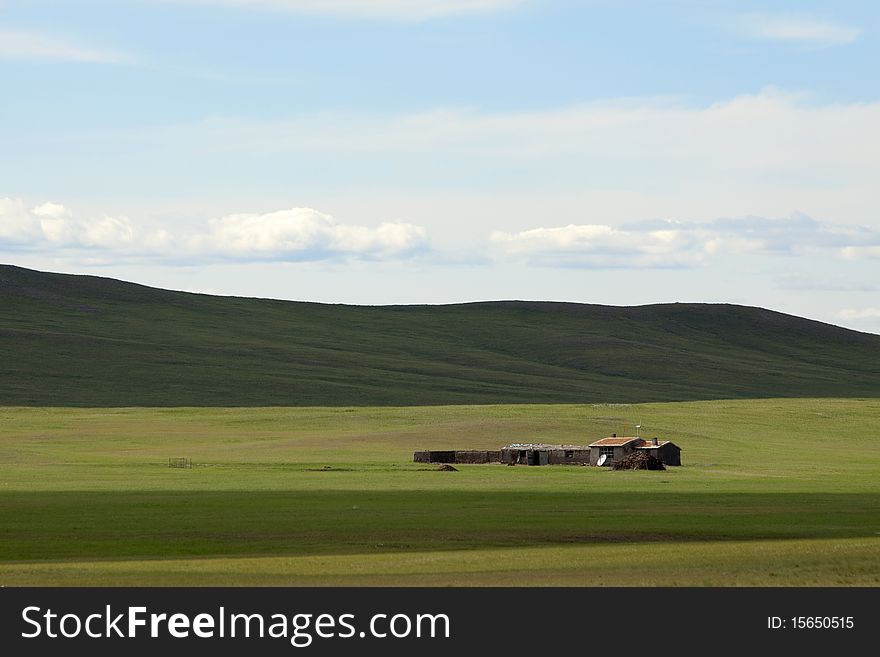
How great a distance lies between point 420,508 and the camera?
50.4 metres

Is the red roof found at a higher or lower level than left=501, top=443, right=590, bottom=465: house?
higher

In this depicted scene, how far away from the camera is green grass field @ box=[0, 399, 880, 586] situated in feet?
107

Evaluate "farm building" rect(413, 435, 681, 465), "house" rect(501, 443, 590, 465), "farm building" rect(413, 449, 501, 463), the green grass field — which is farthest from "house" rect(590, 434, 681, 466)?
"farm building" rect(413, 449, 501, 463)

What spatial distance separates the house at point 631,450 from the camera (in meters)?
82.9

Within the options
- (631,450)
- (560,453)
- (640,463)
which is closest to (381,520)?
(640,463)

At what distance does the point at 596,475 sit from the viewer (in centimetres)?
7375

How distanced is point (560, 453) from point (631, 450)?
177 inches

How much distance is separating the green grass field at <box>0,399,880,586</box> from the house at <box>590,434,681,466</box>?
4.60 feet

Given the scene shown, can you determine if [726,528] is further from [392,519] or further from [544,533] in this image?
[392,519]

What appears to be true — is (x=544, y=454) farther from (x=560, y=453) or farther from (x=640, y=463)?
(x=640, y=463)

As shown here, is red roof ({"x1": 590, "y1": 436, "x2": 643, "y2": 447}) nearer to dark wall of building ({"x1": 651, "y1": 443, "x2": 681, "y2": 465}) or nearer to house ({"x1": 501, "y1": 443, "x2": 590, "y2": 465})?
house ({"x1": 501, "y1": 443, "x2": 590, "y2": 465})

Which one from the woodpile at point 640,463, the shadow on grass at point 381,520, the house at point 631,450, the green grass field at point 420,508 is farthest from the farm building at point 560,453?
the shadow on grass at point 381,520

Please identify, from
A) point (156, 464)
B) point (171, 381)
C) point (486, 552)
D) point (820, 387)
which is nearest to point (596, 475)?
point (156, 464)
